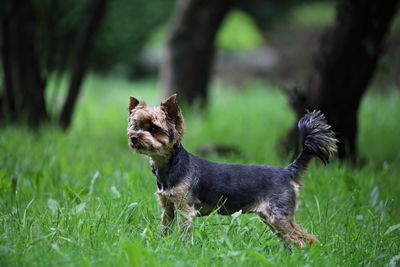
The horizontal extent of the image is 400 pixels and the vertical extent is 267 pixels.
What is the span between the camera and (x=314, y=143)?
15.5 feet

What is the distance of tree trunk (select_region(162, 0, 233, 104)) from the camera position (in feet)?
38.2

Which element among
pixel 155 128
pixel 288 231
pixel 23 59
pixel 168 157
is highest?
pixel 23 59

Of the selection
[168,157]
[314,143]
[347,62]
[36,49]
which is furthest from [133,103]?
[36,49]

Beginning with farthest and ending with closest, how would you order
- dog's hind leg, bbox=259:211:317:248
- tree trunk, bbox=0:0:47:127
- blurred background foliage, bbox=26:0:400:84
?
blurred background foliage, bbox=26:0:400:84
tree trunk, bbox=0:0:47:127
dog's hind leg, bbox=259:211:317:248

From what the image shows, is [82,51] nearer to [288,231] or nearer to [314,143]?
[314,143]

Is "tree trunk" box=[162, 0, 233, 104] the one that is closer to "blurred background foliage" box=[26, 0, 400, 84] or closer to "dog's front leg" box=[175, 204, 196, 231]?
"blurred background foliage" box=[26, 0, 400, 84]

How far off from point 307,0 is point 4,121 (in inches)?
617

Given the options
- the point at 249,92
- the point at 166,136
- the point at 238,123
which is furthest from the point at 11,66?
the point at 249,92

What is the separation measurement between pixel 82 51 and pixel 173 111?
17.4ft

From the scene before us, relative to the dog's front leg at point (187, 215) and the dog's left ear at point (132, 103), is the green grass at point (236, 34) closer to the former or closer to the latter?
the dog's left ear at point (132, 103)

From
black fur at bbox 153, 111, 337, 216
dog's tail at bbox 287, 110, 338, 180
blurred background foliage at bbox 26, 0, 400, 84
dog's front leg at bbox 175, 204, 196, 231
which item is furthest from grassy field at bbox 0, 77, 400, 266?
blurred background foliage at bbox 26, 0, 400, 84

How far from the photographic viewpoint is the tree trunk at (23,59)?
29.8ft

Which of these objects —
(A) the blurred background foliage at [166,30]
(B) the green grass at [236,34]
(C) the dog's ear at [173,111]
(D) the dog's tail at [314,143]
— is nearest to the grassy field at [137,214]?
(D) the dog's tail at [314,143]

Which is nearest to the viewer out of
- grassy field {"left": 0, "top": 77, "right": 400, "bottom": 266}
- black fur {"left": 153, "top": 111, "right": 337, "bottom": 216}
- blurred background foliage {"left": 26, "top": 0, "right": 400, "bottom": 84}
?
grassy field {"left": 0, "top": 77, "right": 400, "bottom": 266}
